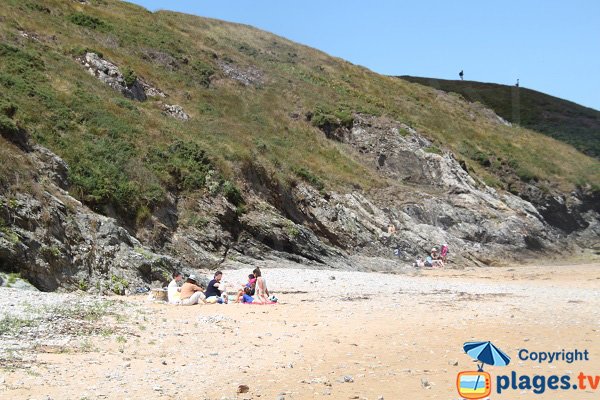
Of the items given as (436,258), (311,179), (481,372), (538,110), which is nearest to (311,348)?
(481,372)

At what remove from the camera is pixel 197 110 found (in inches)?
1555

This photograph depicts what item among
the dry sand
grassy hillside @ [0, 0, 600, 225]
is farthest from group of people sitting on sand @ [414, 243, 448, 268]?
the dry sand

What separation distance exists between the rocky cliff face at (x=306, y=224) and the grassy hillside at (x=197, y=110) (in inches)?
48.0

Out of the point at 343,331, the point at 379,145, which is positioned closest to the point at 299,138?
the point at 379,145

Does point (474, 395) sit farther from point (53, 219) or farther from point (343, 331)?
point (53, 219)

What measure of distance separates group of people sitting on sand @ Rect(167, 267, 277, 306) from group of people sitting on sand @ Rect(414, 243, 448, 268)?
54.4 feet

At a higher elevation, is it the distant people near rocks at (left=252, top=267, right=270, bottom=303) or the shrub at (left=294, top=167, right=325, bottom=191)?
the shrub at (left=294, top=167, right=325, bottom=191)

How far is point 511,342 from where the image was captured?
459 inches

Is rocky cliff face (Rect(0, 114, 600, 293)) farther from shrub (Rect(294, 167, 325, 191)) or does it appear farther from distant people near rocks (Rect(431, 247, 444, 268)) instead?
A: distant people near rocks (Rect(431, 247, 444, 268))

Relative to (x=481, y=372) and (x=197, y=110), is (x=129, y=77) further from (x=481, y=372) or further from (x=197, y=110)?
(x=481, y=372)

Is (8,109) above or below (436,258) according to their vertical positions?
above

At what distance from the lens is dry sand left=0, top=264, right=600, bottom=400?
8469 millimetres

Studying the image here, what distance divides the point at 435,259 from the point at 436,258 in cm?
27

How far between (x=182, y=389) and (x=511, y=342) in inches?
250
